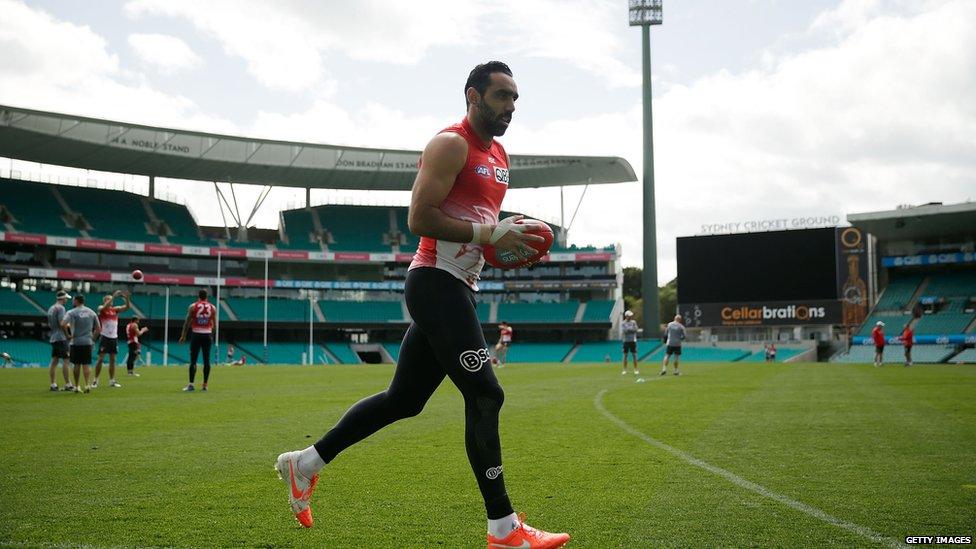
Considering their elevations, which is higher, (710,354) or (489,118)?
(489,118)

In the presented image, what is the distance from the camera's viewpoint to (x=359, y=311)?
65.2 meters

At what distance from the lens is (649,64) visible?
6381 centimetres

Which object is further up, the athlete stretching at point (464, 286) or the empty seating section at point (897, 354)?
the athlete stretching at point (464, 286)

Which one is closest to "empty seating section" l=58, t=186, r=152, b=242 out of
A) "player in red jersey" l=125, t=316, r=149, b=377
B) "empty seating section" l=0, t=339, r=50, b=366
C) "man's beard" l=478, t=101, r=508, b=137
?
"empty seating section" l=0, t=339, r=50, b=366

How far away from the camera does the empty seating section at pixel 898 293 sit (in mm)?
55594

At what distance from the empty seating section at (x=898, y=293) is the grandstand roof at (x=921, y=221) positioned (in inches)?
129

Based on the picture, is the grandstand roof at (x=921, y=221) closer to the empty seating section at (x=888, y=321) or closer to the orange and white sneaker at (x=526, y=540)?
the empty seating section at (x=888, y=321)

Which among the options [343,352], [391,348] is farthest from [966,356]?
[343,352]

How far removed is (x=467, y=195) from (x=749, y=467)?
3.73 metres

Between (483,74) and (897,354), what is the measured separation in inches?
2157

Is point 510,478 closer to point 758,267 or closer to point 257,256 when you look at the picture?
point 758,267

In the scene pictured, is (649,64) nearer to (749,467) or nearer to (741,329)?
(741,329)

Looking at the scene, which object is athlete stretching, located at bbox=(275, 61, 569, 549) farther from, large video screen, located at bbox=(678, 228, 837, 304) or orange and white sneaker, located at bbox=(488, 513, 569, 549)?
large video screen, located at bbox=(678, 228, 837, 304)

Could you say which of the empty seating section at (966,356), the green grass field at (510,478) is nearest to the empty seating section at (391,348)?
the empty seating section at (966,356)
